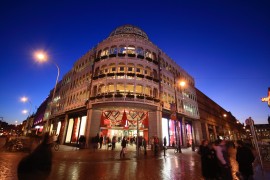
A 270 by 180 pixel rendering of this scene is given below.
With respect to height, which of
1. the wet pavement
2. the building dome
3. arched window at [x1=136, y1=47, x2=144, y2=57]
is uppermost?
the building dome

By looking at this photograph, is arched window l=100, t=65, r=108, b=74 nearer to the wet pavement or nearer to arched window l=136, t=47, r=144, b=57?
arched window l=136, t=47, r=144, b=57

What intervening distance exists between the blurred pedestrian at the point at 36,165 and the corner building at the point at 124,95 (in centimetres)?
1724

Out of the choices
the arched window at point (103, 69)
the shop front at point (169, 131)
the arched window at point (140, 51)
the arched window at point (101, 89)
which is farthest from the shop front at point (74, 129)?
A: the arched window at point (140, 51)

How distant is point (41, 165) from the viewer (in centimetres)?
344

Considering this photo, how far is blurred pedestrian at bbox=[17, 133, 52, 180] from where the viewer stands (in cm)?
327

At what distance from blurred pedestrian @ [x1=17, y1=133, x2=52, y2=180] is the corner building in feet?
56.6

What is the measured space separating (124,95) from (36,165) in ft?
61.4

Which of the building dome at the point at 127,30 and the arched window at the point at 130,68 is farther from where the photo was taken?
the building dome at the point at 127,30

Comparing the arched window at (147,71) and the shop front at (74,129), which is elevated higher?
the arched window at (147,71)

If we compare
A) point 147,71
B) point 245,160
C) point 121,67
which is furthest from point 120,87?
point 245,160

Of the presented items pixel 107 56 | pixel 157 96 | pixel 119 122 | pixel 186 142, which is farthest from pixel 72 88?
pixel 186 142

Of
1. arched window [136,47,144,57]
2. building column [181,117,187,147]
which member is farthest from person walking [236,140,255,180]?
building column [181,117,187,147]

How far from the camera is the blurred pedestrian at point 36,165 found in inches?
129

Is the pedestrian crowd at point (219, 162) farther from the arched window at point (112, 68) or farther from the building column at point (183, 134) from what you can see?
the building column at point (183, 134)
